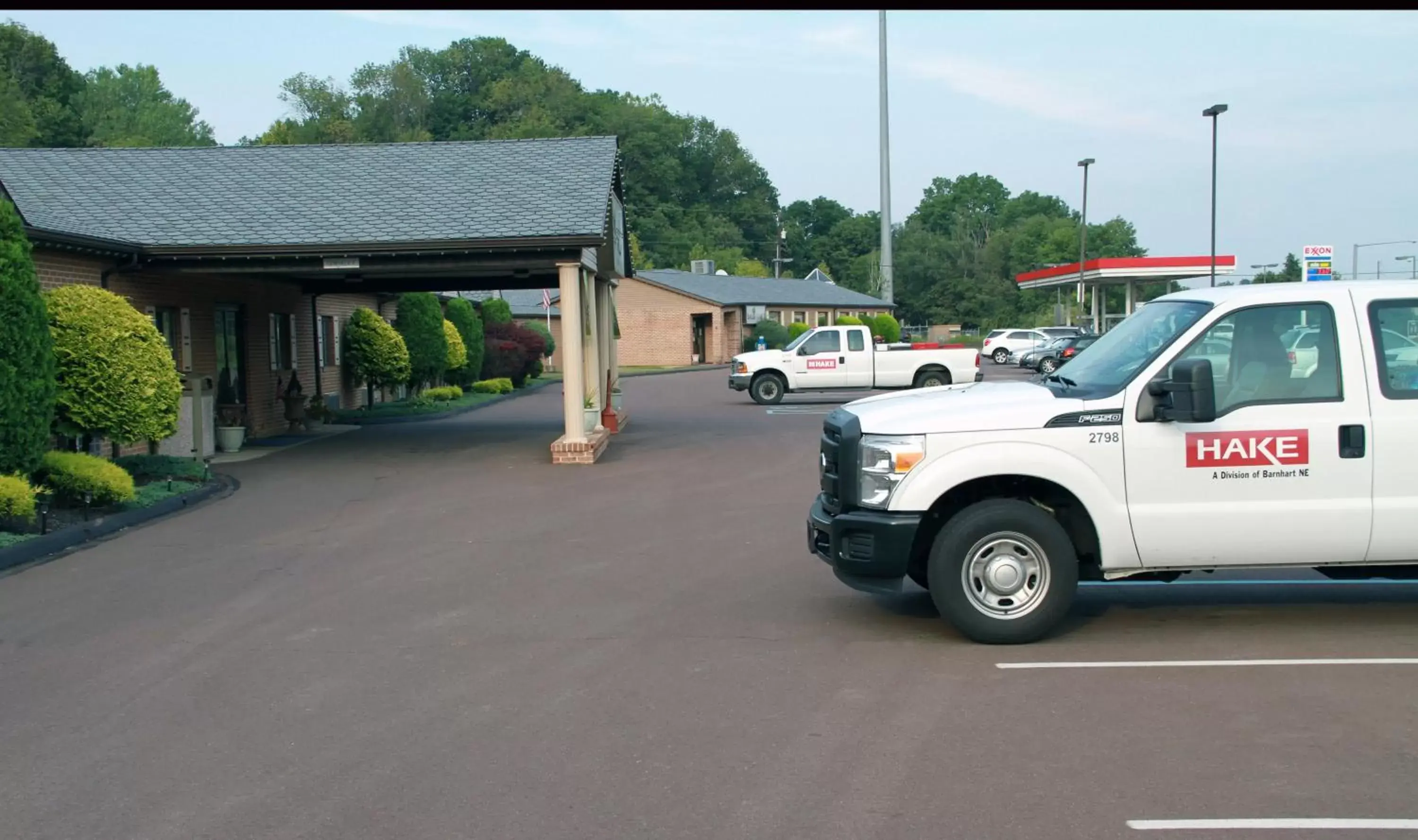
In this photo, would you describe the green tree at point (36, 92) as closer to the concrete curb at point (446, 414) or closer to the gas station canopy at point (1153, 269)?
the concrete curb at point (446, 414)

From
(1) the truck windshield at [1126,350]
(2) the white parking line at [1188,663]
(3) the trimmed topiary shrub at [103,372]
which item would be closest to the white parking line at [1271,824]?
(2) the white parking line at [1188,663]

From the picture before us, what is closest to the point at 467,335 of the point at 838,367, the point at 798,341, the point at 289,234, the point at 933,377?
the point at 798,341

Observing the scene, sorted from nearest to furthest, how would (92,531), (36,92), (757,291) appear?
(92,531) → (757,291) → (36,92)

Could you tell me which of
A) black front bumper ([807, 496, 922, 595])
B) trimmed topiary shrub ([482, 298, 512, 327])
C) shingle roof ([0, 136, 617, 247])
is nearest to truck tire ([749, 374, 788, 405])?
shingle roof ([0, 136, 617, 247])

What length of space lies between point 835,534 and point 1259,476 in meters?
2.50

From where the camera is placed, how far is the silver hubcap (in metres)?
7.49

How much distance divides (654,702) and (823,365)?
1045 inches

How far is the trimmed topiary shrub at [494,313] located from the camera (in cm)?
4403

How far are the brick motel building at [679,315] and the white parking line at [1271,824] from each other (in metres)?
56.4

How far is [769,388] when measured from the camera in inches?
1292

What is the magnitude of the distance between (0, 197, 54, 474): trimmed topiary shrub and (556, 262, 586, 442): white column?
714 centimetres

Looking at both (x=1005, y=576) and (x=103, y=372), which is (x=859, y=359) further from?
(x=1005, y=576)

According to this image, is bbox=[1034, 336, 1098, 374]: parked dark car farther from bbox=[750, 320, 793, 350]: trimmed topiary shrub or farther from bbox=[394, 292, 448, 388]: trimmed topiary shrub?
bbox=[394, 292, 448, 388]: trimmed topiary shrub

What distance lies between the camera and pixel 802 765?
557 centimetres
